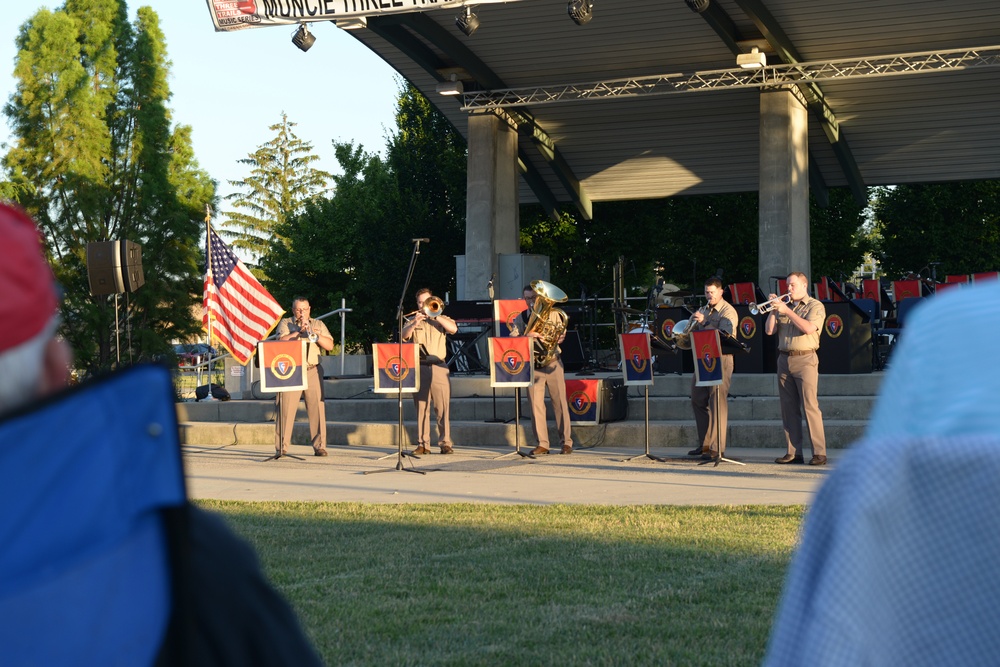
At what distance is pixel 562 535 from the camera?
28.8ft

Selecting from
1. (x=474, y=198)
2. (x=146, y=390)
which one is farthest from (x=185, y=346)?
(x=146, y=390)

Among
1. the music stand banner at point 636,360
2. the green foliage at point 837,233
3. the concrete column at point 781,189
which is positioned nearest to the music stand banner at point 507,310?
the music stand banner at point 636,360

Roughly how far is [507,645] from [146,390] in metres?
4.64

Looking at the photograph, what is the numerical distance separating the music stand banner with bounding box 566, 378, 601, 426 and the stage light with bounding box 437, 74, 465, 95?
455 inches

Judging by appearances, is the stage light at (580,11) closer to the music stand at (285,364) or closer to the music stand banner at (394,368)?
the music stand banner at (394,368)

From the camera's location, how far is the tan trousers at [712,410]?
13.8 metres

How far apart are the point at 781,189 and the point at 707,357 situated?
12.2 m

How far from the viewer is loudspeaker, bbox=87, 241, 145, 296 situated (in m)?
13.9

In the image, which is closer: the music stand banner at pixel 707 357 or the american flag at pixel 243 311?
the music stand banner at pixel 707 357

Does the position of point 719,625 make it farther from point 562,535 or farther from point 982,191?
point 982,191

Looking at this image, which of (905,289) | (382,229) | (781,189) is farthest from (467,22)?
(382,229)

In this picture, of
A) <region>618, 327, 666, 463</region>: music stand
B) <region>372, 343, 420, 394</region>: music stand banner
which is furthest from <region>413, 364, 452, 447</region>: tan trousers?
<region>618, 327, 666, 463</region>: music stand

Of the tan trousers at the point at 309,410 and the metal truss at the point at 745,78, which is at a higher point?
the metal truss at the point at 745,78

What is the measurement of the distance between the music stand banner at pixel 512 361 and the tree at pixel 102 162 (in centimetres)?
2207
